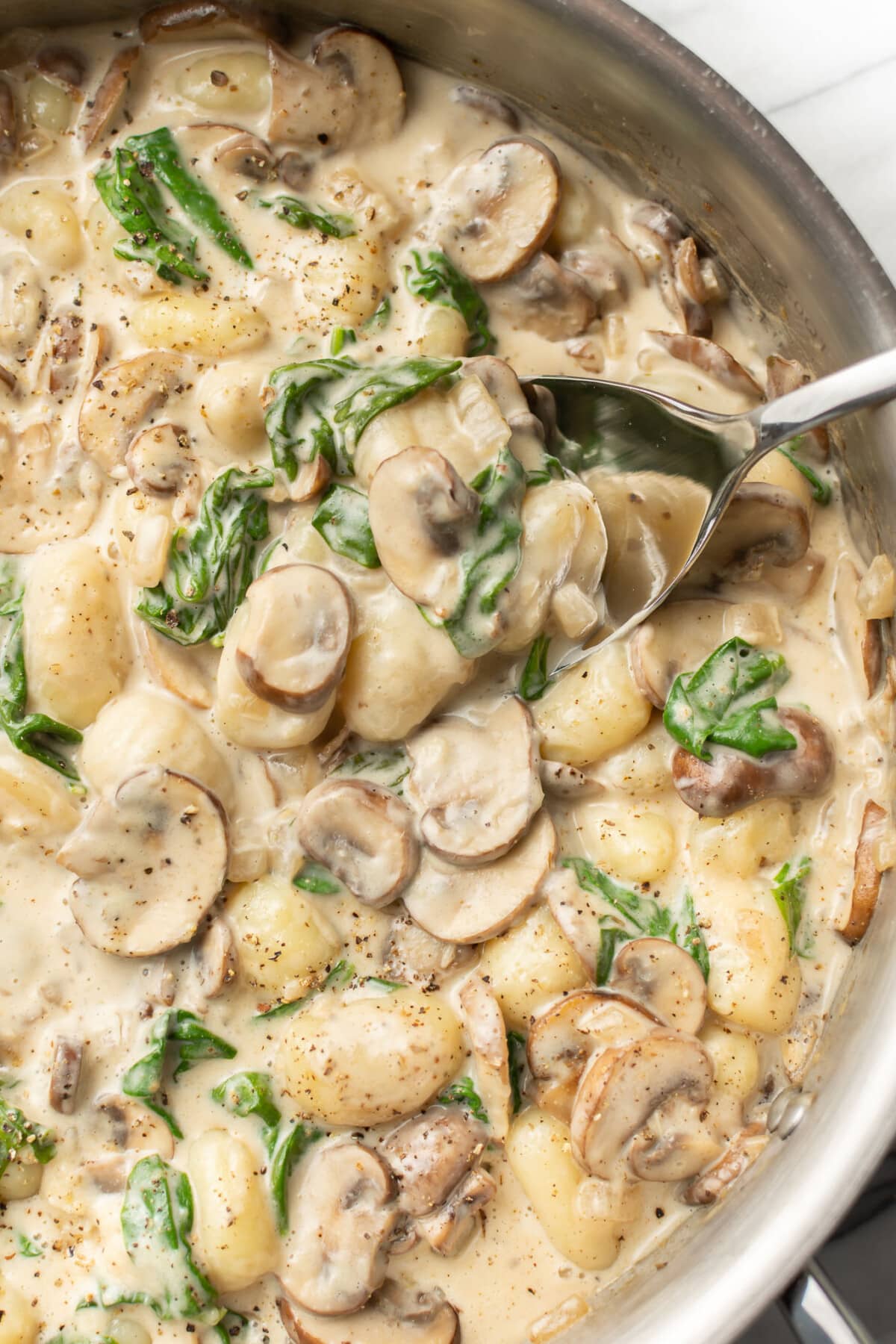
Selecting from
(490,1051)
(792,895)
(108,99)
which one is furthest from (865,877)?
(108,99)

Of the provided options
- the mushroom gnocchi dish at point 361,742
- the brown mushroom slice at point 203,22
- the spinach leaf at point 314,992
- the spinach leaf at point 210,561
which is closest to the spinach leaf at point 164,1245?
the mushroom gnocchi dish at point 361,742

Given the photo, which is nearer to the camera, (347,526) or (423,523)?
(423,523)

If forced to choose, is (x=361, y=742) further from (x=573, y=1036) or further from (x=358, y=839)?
(x=573, y=1036)

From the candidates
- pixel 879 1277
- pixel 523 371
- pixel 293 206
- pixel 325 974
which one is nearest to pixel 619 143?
pixel 523 371

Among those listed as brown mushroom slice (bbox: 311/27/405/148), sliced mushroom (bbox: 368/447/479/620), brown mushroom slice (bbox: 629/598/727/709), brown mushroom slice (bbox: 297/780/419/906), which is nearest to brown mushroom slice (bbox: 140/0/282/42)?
brown mushroom slice (bbox: 311/27/405/148)

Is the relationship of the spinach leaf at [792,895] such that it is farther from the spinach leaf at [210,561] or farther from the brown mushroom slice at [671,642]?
the spinach leaf at [210,561]

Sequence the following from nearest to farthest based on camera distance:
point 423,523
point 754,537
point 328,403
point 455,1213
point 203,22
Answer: point 423,523
point 455,1213
point 328,403
point 754,537
point 203,22

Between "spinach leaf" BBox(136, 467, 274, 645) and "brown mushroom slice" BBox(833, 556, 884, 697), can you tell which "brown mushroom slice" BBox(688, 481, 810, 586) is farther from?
"spinach leaf" BBox(136, 467, 274, 645)
